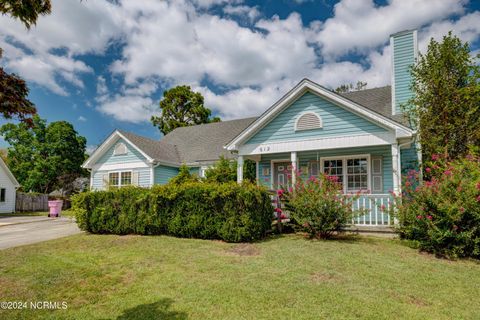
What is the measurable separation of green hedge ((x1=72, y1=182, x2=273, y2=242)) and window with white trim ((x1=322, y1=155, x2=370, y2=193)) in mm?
4504

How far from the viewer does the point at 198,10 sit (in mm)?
12898

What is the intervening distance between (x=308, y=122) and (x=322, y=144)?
1071 mm

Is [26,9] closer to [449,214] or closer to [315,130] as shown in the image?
[449,214]

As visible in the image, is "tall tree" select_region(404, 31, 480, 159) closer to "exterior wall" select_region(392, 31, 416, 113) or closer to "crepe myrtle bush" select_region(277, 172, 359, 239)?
"exterior wall" select_region(392, 31, 416, 113)

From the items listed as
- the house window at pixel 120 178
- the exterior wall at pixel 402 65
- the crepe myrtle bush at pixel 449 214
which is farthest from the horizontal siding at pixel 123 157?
the crepe myrtle bush at pixel 449 214

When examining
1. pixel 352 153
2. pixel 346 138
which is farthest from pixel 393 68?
pixel 346 138

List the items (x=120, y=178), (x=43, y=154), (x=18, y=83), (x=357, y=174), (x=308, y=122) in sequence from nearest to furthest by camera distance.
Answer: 1. (x=18, y=83)
2. (x=308, y=122)
3. (x=357, y=174)
4. (x=120, y=178)
5. (x=43, y=154)

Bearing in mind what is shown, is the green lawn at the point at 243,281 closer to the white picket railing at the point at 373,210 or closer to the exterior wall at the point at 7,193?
the white picket railing at the point at 373,210

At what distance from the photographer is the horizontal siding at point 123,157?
17078 millimetres

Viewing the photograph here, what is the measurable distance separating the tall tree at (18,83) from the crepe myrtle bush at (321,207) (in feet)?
23.3

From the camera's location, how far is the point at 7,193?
25.5 m

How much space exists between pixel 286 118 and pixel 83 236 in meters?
8.71

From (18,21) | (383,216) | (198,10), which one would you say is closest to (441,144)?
(383,216)

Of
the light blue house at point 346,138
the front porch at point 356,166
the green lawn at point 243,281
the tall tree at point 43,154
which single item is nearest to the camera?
the green lawn at point 243,281
